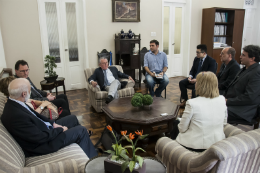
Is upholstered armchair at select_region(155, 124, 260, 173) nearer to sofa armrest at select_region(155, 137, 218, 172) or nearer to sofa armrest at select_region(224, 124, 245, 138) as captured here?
sofa armrest at select_region(155, 137, 218, 172)

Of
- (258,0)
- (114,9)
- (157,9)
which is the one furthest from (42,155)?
(258,0)

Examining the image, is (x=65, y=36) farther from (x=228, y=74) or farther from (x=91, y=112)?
(x=228, y=74)

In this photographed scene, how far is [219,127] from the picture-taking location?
1.94 metres

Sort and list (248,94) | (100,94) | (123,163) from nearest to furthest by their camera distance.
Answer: (123,163) < (248,94) < (100,94)

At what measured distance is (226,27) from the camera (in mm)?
7457

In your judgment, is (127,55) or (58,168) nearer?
(58,168)

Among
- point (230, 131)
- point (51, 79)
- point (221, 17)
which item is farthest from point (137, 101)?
point (221, 17)

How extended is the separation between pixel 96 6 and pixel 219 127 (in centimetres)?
483

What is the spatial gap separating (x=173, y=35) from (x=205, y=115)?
5.76 meters

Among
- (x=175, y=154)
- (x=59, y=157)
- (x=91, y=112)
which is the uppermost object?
(x=175, y=154)

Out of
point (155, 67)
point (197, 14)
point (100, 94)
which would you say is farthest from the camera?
point (197, 14)

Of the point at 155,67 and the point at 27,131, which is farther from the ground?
the point at 155,67

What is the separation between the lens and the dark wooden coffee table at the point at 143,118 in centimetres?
270

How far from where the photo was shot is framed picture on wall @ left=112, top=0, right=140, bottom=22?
586 cm
